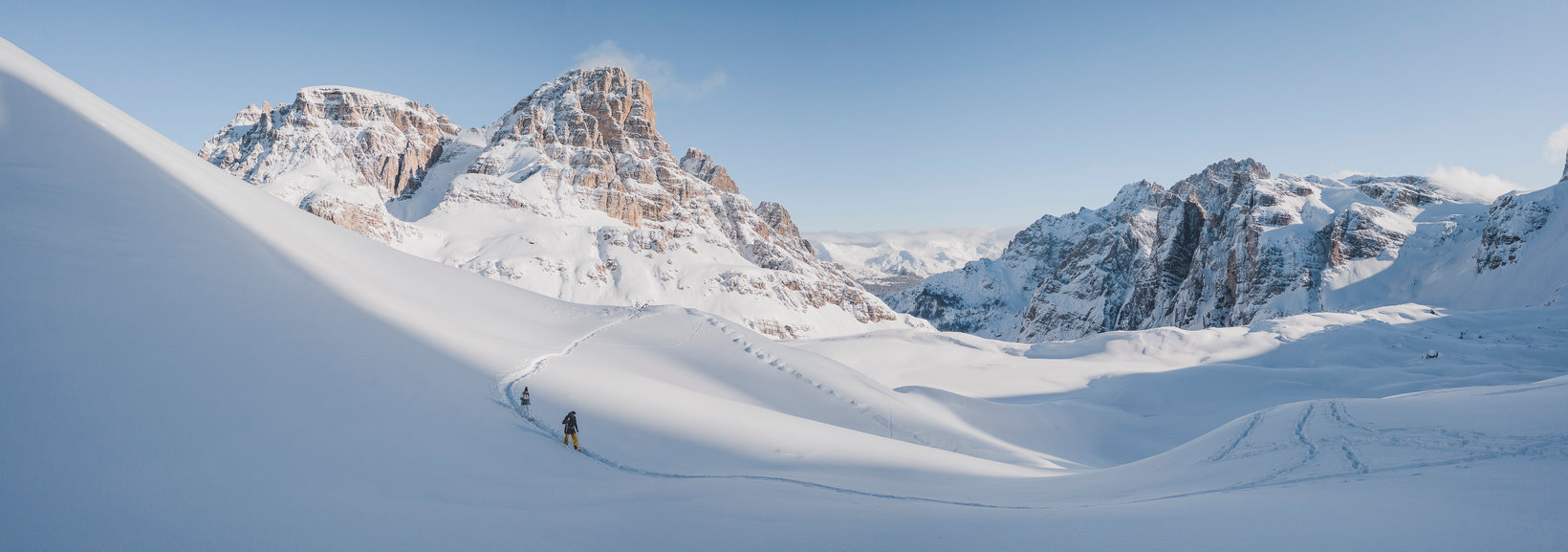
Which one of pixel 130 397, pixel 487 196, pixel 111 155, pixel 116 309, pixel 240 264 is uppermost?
pixel 487 196

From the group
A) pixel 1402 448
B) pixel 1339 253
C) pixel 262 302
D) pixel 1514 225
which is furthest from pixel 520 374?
pixel 1339 253

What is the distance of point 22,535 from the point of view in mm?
4371

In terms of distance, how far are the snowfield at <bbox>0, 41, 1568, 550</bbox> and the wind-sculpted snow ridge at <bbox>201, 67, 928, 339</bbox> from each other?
117650 millimetres

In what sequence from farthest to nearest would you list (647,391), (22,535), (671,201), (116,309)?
1. (671,201)
2. (647,391)
3. (116,309)
4. (22,535)

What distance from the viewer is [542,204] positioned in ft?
540

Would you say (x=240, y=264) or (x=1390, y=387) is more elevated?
(x=240, y=264)

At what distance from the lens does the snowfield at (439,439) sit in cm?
591

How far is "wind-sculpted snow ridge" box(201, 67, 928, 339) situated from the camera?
141 meters

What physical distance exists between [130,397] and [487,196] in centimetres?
17492

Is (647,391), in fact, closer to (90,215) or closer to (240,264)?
(240,264)

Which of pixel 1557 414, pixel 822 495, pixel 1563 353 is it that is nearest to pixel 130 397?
pixel 822 495

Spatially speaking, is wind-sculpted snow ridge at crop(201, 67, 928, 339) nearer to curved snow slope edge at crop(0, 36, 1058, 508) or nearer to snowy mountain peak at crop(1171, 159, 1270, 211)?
snowy mountain peak at crop(1171, 159, 1270, 211)

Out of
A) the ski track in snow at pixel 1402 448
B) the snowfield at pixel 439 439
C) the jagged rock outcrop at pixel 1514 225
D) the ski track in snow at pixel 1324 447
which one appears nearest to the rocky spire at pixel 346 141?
the snowfield at pixel 439 439

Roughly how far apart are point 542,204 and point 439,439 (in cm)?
16643
